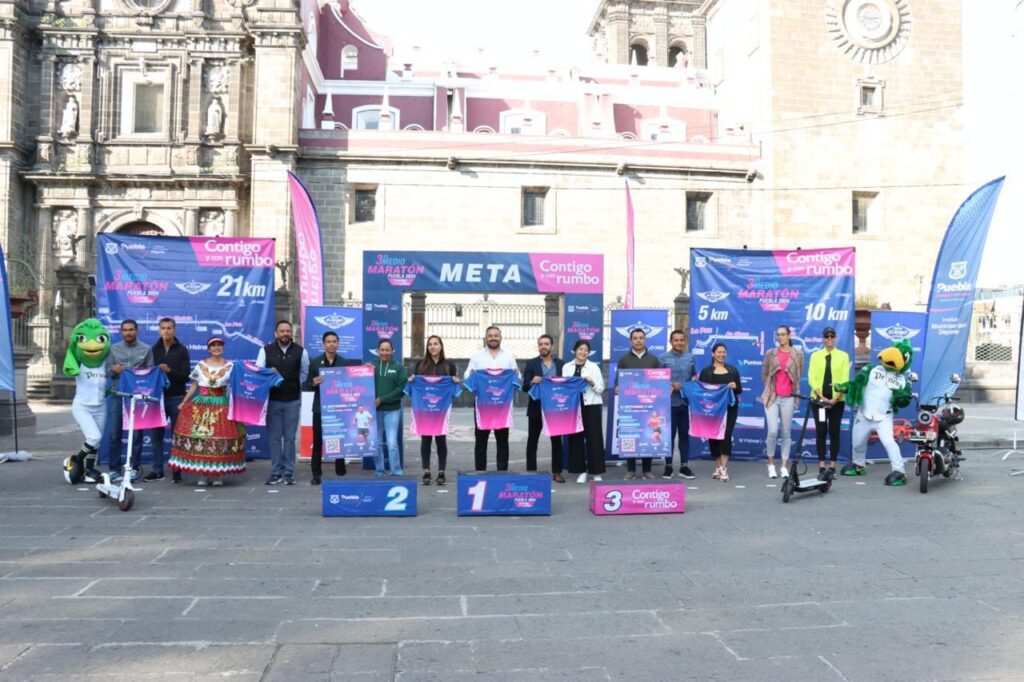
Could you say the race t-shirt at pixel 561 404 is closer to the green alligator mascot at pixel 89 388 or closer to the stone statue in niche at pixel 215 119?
the green alligator mascot at pixel 89 388

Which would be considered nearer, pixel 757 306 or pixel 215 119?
pixel 757 306

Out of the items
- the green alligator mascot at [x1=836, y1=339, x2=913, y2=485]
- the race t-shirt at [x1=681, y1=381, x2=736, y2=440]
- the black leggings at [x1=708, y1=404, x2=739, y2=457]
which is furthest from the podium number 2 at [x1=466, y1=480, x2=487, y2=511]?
the green alligator mascot at [x1=836, y1=339, x2=913, y2=485]

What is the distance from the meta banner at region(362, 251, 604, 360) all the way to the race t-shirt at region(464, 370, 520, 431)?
4.44 meters

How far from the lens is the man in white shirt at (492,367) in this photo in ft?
31.4

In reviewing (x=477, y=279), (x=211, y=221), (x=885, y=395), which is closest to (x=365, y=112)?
(x=211, y=221)

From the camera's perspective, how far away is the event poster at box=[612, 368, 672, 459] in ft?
31.9

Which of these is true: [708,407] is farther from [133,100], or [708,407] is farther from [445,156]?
[133,100]

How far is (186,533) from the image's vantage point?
6648 millimetres

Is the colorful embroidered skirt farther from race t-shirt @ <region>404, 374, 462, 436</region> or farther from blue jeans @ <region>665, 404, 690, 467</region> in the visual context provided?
blue jeans @ <region>665, 404, 690, 467</region>

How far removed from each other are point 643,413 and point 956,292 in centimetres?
434

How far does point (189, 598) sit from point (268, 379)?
4.75 m

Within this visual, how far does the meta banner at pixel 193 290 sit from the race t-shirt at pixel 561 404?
12.9 feet

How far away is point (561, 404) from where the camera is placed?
9.55 meters

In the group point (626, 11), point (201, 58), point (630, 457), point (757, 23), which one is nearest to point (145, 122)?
point (201, 58)
